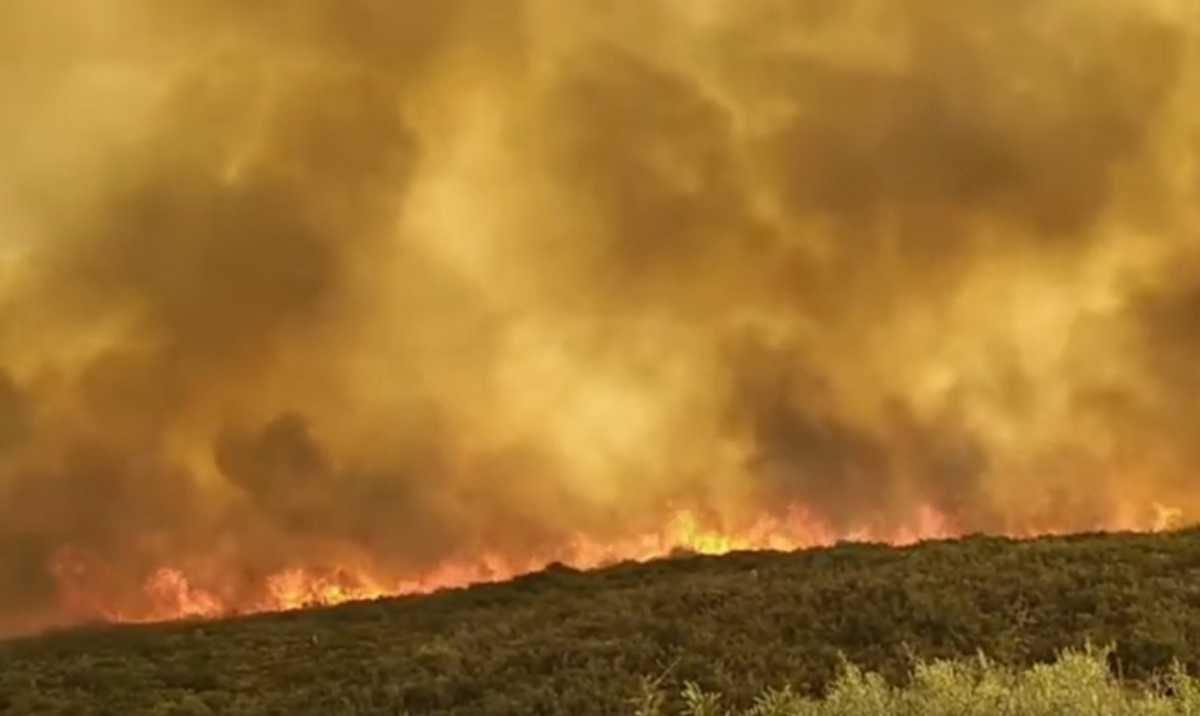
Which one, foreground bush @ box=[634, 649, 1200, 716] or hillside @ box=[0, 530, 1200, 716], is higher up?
hillside @ box=[0, 530, 1200, 716]

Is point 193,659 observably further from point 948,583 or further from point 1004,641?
point 1004,641

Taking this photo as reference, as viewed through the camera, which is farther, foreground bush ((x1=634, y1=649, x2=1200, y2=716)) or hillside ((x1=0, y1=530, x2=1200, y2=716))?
hillside ((x1=0, y1=530, x2=1200, y2=716))

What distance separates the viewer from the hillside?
92.0ft

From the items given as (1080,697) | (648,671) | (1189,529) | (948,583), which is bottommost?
(1080,697)

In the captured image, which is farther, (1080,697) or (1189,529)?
(1189,529)

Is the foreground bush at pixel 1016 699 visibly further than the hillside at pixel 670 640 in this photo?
No

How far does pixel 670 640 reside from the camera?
31.9 m

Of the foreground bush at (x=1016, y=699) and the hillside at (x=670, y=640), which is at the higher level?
the hillside at (x=670, y=640)

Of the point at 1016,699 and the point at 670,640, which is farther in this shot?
the point at 670,640

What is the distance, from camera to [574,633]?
34.4 m

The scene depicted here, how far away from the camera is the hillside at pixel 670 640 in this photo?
2803 cm

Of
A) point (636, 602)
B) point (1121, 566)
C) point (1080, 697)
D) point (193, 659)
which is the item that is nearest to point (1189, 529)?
point (1121, 566)

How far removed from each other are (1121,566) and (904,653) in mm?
10791

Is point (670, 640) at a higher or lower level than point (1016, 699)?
higher
